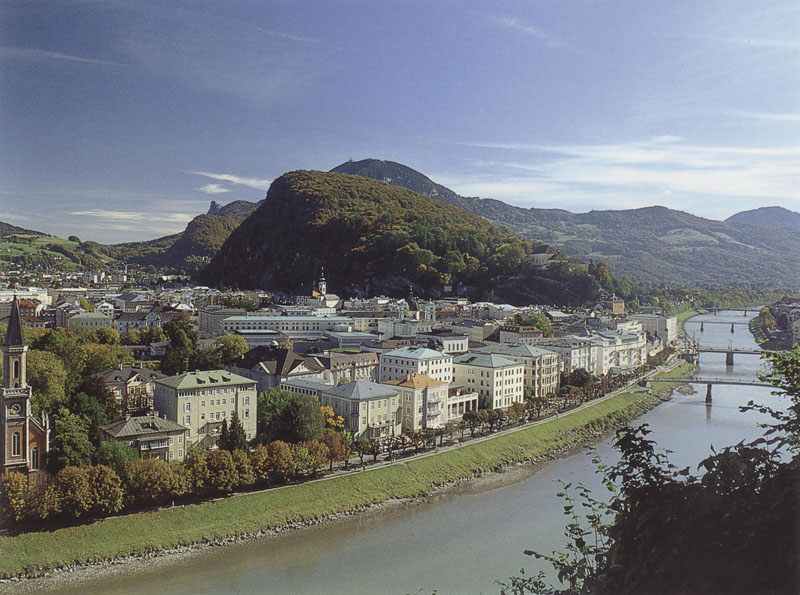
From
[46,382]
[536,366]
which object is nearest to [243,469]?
[46,382]

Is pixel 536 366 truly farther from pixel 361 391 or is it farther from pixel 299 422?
pixel 299 422

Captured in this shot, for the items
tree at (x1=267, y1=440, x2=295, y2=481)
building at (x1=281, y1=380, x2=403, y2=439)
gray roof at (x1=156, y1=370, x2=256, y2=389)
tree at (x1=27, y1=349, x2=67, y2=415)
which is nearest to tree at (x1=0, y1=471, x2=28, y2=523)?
tree at (x1=27, y1=349, x2=67, y2=415)

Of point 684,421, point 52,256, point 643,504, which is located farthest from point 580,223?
point 643,504

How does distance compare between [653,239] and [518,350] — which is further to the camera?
[653,239]

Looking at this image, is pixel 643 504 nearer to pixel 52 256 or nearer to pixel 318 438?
pixel 318 438

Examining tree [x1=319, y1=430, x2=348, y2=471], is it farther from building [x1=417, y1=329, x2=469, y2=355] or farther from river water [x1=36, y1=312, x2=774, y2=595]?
building [x1=417, y1=329, x2=469, y2=355]
